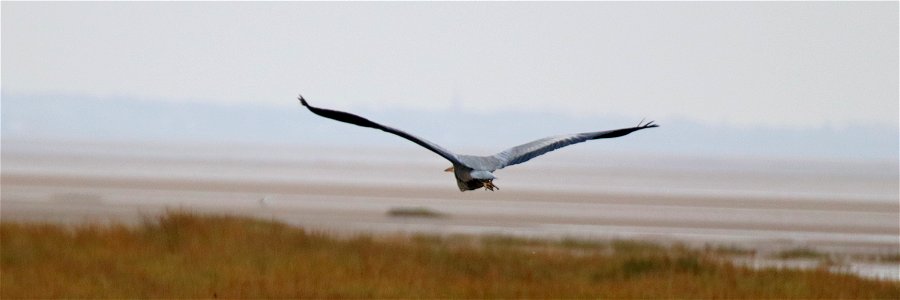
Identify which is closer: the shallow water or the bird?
the bird

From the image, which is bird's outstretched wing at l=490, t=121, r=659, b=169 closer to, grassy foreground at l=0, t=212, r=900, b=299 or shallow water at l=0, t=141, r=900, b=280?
grassy foreground at l=0, t=212, r=900, b=299

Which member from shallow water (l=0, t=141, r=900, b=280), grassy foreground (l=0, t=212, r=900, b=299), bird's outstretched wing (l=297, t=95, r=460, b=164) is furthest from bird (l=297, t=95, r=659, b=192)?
shallow water (l=0, t=141, r=900, b=280)

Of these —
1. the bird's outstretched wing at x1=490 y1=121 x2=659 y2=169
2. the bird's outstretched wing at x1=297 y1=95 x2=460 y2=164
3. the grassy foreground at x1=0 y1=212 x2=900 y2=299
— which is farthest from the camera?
the grassy foreground at x1=0 y1=212 x2=900 y2=299

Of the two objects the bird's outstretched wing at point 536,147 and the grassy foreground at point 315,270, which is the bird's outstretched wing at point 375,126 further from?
the grassy foreground at point 315,270

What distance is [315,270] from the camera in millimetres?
17094

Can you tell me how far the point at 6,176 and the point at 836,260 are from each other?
2228 inches

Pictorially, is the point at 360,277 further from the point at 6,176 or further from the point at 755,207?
the point at 6,176

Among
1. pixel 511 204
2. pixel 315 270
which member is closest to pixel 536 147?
pixel 315 270

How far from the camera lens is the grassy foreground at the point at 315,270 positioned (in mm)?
15578

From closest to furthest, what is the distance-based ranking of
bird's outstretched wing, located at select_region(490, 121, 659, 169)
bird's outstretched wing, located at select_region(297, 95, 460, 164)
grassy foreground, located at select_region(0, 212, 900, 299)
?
bird's outstretched wing, located at select_region(297, 95, 460, 164) < bird's outstretched wing, located at select_region(490, 121, 659, 169) < grassy foreground, located at select_region(0, 212, 900, 299)

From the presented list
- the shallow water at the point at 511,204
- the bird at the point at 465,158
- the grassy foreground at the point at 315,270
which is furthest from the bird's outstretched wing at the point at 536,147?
the shallow water at the point at 511,204

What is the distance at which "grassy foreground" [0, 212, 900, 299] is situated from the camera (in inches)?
613

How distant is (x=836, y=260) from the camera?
2973 cm

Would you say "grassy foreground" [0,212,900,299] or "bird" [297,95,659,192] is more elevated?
Result: "bird" [297,95,659,192]
